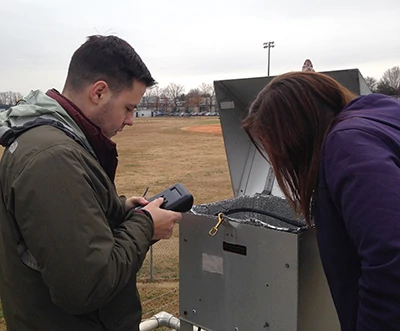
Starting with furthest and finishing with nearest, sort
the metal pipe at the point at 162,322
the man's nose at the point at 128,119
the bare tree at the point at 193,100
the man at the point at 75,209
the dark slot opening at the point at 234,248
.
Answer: the bare tree at the point at 193,100, the metal pipe at the point at 162,322, the dark slot opening at the point at 234,248, the man's nose at the point at 128,119, the man at the point at 75,209

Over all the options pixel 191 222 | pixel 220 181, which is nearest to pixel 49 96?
pixel 191 222

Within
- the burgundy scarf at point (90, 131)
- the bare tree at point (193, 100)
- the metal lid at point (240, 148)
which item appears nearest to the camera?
the burgundy scarf at point (90, 131)

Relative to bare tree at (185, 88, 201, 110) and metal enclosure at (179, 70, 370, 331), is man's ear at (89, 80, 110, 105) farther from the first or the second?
bare tree at (185, 88, 201, 110)

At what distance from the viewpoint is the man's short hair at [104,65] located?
1.40m

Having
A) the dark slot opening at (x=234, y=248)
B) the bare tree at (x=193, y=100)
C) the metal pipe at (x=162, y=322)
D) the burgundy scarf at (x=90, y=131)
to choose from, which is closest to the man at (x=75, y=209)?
the burgundy scarf at (x=90, y=131)

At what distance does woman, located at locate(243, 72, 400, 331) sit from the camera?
0.89 m

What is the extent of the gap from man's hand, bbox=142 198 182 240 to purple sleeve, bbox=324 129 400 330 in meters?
0.65

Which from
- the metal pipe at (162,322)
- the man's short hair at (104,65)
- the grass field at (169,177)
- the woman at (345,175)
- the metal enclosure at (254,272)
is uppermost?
the man's short hair at (104,65)

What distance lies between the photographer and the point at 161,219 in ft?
4.73

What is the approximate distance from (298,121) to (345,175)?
0.25 m

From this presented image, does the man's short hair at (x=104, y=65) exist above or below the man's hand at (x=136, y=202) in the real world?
above

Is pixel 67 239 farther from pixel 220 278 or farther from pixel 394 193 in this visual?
pixel 220 278

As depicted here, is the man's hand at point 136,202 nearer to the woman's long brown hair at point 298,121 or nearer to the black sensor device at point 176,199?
the black sensor device at point 176,199

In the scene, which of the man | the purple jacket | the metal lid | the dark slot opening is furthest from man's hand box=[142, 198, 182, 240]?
the metal lid
